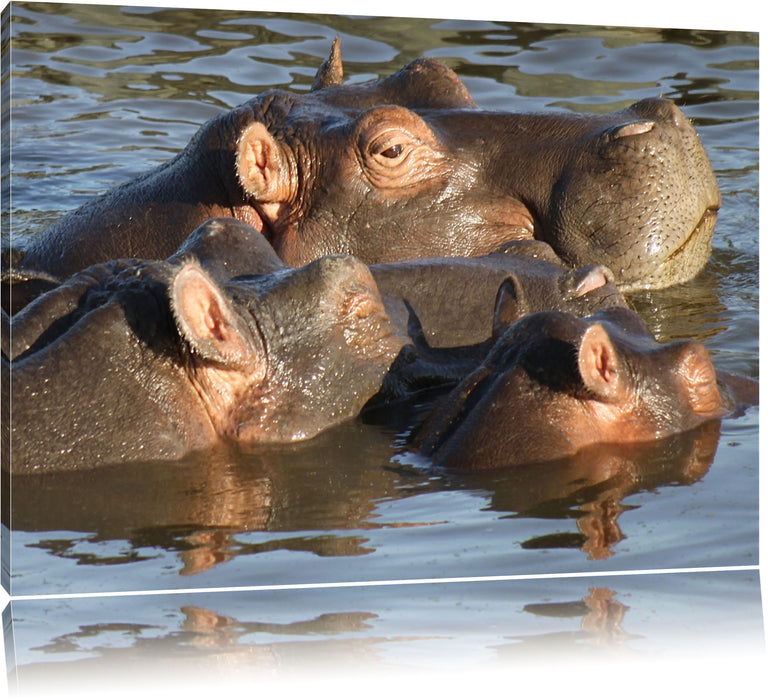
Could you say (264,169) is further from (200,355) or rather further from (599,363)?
(599,363)

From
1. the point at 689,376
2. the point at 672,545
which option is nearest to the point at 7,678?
the point at 672,545

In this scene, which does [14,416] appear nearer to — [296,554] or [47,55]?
[296,554]

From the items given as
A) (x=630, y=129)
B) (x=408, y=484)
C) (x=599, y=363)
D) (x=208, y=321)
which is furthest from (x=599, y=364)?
(x=630, y=129)

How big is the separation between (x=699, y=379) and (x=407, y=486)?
114 cm

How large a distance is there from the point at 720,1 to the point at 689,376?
156cm

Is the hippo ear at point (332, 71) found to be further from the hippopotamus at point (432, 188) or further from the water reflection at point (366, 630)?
the water reflection at point (366, 630)

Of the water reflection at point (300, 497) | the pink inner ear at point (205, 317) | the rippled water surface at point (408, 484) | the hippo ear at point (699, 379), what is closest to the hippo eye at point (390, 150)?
the rippled water surface at point (408, 484)

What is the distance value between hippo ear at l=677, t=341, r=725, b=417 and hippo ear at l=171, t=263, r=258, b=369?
154cm

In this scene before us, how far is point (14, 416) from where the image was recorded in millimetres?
5207

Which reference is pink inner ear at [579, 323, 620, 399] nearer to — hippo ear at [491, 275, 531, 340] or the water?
the water

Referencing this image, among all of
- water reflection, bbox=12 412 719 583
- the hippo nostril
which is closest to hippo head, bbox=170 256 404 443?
water reflection, bbox=12 412 719 583

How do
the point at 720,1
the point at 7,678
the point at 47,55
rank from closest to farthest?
1. the point at 7,678
2. the point at 720,1
3. the point at 47,55

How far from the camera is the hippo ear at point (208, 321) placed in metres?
Answer: 5.08

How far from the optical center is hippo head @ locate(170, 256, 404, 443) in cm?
544
